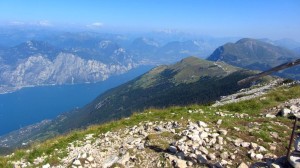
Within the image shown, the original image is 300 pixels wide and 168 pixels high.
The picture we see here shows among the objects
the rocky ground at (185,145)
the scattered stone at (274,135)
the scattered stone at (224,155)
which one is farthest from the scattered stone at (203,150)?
the scattered stone at (274,135)

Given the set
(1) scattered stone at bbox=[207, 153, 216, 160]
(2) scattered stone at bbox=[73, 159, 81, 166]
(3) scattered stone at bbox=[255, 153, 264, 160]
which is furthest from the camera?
(2) scattered stone at bbox=[73, 159, 81, 166]

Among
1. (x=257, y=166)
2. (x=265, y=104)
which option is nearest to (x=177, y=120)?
(x=257, y=166)

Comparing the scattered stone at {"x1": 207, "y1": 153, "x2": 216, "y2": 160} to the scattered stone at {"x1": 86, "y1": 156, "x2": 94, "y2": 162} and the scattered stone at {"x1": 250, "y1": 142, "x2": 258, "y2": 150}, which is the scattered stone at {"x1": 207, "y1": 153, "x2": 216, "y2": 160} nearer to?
the scattered stone at {"x1": 250, "y1": 142, "x2": 258, "y2": 150}

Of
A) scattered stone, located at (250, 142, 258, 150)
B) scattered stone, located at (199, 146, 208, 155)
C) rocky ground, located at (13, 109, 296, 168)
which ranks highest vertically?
scattered stone, located at (250, 142, 258, 150)

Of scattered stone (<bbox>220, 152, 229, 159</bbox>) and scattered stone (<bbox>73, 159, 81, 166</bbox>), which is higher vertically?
scattered stone (<bbox>220, 152, 229, 159</bbox>)

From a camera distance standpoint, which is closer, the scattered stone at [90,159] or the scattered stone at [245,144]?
the scattered stone at [245,144]

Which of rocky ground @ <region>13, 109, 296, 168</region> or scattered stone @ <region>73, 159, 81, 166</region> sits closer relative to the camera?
rocky ground @ <region>13, 109, 296, 168</region>

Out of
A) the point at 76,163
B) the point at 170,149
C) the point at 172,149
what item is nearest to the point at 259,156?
the point at 172,149

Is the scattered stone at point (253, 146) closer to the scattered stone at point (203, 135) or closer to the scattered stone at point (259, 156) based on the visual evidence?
the scattered stone at point (259, 156)

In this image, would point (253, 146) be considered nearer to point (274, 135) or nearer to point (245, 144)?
point (245, 144)

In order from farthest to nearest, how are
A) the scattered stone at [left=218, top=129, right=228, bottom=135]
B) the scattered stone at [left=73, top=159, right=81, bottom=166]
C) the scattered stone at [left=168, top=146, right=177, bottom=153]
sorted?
the scattered stone at [left=218, top=129, right=228, bottom=135], the scattered stone at [left=73, top=159, right=81, bottom=166], the scattered stone at [left=168, top=146, right=177, bottom=153]

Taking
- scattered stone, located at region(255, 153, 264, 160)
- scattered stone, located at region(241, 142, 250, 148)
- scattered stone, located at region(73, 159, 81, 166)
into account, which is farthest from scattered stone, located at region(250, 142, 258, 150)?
scattered stone, located at region(73, 159, 81, 166)

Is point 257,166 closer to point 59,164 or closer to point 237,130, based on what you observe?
point 237,130
